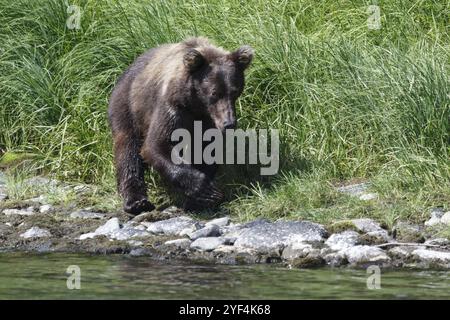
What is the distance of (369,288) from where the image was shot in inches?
298

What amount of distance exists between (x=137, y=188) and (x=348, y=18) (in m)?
3.11

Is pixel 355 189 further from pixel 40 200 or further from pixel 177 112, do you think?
pixel 40 200

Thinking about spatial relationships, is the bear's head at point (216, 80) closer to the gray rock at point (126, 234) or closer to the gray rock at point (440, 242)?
the gray rock at point (126, 234)

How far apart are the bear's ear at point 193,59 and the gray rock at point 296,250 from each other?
1950 mm

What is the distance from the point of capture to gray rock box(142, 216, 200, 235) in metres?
9.30

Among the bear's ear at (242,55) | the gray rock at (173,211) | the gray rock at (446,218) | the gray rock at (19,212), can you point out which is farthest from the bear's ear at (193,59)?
the gray rock at (446,218)

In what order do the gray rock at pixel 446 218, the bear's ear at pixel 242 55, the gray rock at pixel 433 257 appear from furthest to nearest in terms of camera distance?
1. the bear's ear at pixel 242 55
2. the gray rock at pixel 446 218
3. the gray rock at pixel 433 257

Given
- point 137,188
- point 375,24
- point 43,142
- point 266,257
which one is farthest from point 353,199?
point 43,142

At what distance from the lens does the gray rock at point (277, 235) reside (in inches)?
342

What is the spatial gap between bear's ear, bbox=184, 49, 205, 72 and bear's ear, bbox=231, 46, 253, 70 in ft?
0.90

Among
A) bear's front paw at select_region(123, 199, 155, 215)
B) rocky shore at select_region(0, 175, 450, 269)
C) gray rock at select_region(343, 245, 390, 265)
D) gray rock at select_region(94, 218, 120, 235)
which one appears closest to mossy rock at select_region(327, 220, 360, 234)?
rocky shore at select_region(0, 175, 450, 269)

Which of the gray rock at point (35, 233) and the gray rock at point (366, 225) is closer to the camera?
the gray rock at point (366, 225)

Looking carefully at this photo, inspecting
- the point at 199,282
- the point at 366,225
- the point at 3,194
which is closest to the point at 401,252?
the point at 366,225

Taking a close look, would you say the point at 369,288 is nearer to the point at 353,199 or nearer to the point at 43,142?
the point at 353,199
